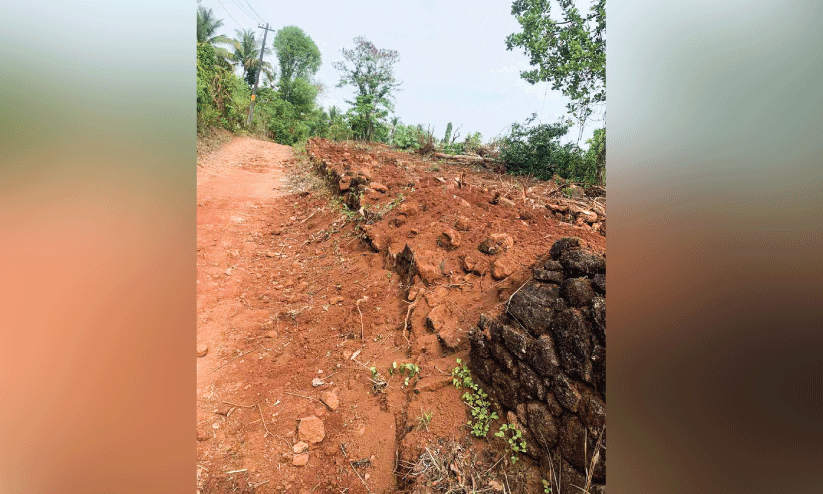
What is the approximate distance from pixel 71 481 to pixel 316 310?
325 centimetres

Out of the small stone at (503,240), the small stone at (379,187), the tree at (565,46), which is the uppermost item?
the tree at (565,46)

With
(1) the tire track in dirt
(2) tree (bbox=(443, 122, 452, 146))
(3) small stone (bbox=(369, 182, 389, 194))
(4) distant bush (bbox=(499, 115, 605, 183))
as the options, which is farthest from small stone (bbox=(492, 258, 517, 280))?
(2) tree (bbox=(443, 122, 452, 146))

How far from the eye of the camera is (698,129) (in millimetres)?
658

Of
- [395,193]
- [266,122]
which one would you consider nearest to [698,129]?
[395,193]

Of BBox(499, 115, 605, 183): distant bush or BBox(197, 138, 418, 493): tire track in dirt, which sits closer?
BBox(197, 138, 418, 493): tire track in dirt

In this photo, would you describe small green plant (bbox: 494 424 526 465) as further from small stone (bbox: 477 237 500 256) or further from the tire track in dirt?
small stone (bbox: 477 237 500 256)

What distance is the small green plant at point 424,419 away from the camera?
2.25 metres

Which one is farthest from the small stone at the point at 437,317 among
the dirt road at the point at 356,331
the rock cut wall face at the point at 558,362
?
the rock cut wall face at the point at 558,362

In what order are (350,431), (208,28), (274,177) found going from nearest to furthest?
1. (350,431)
2. (274,177)
3. (208,28)

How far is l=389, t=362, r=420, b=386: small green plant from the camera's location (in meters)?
2.65

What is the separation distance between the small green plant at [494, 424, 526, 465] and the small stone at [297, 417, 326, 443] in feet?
3.78

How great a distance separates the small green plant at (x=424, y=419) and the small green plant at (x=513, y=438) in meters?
0.43

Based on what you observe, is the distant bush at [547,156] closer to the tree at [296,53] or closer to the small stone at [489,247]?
the small stone at [489,247]

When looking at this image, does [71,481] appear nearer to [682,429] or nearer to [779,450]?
[682,429]
